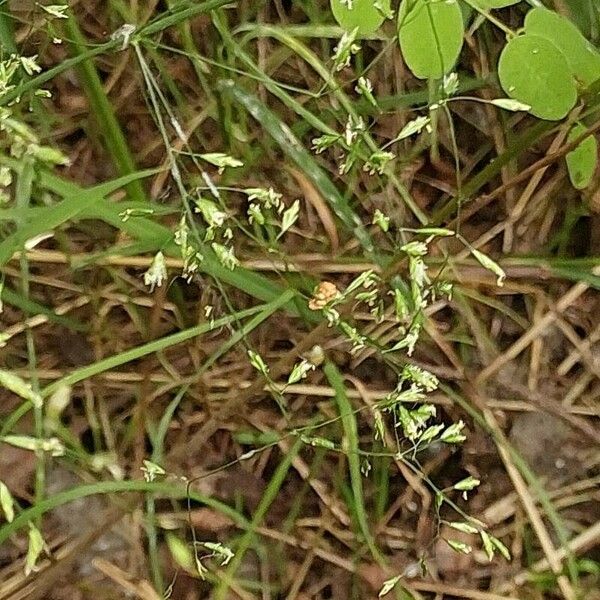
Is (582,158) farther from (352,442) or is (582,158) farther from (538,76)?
(352,442)

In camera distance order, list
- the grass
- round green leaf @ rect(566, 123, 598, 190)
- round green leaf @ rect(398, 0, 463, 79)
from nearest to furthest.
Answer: round green leaf @ rect(398, 0, 463, 79), round green leaf @ rect(566, 123, 598, 190), the grass

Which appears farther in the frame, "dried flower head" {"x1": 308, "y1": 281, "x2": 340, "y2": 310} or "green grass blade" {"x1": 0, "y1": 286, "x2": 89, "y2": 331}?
"green grass blade" {"x1": 0, "y1": 286, "x2": 89, "y2": 331}

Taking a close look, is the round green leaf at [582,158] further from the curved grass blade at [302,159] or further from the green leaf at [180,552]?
the green leaf at [180,552]

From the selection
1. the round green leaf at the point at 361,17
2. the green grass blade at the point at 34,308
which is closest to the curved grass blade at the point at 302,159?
the round green leaf at the point at 361,17

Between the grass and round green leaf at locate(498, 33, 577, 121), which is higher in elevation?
round green leaf at locate(498, 33, 577, 121)

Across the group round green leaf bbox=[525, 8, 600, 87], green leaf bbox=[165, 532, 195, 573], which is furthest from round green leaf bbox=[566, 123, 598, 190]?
green leaf bbox=[165, 532, 195, 573]

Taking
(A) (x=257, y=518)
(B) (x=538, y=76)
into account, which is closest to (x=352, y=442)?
(A) (x=257, y=518)

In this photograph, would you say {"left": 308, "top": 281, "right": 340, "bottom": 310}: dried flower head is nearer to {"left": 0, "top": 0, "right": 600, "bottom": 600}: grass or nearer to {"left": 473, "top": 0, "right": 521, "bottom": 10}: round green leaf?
{"left": 0, "top": 0, "right": 600, "bottom": 600}: grass
